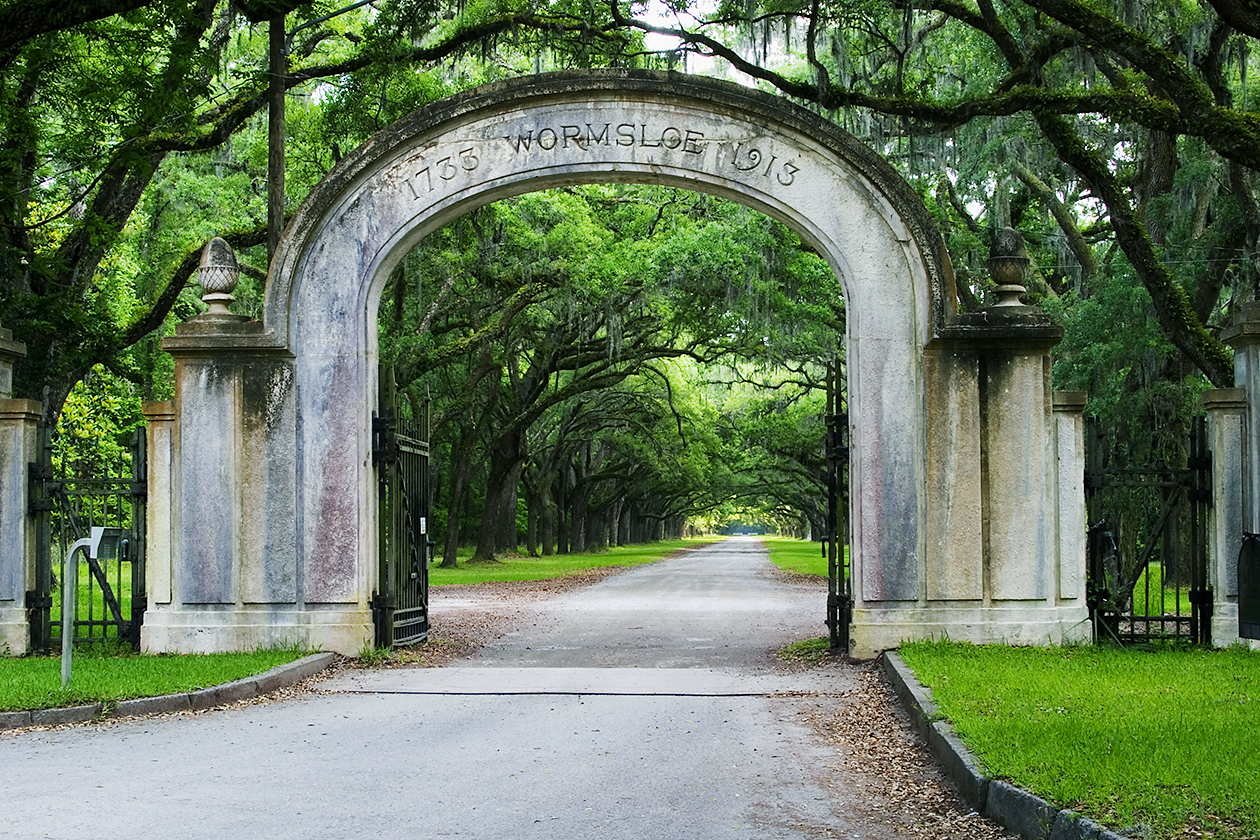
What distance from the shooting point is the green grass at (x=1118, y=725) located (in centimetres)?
528

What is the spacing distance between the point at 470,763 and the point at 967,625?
6133mm

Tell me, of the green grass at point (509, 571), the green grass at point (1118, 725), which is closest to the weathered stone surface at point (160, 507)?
the green grass at point (1118, 725)

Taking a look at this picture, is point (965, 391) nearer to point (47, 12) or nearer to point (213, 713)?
point (213, 713)

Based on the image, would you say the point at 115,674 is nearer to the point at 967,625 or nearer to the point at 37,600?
the point at 37,600

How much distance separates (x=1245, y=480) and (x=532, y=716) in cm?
723

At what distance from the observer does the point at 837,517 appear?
42.4ft

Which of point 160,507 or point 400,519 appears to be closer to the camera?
point 160,507

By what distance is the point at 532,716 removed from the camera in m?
9.12

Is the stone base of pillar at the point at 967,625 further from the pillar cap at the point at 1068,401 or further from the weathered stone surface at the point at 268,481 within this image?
the weathered stone surface at the point at 268,481

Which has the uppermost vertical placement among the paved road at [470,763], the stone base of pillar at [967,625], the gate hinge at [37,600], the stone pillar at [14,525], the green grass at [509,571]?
the stone pillar at [14,525]

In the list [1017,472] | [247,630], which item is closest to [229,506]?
[247,630]

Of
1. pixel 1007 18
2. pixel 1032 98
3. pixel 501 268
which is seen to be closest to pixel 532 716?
pixel 1032 98

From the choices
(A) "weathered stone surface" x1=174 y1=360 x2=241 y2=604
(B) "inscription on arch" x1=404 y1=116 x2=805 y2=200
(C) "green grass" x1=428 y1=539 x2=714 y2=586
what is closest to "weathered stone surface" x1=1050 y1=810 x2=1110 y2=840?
(B) "inscription on arch" x1=404 y1=116 x2=805 y2=200

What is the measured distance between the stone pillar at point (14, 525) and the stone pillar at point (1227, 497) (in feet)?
37.2
